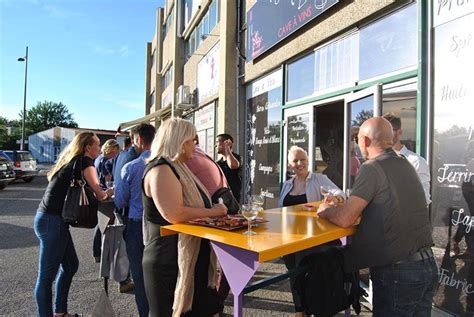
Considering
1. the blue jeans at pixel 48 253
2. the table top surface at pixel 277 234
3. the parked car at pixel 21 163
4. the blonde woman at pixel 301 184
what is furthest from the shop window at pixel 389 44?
the parked car at pixel 21 163

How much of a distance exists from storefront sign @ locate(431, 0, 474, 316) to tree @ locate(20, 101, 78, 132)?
71999mm

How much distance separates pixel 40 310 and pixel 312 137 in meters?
4.21

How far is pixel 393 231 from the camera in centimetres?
204

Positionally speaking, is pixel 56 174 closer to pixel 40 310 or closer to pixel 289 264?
pixel 40 310

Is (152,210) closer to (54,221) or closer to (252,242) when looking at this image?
(252,242)

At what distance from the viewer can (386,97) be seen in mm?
4059

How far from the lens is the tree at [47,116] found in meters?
66.7

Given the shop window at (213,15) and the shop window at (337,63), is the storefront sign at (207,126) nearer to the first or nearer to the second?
the shop window at (213,15)

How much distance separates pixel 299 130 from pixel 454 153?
119 inches

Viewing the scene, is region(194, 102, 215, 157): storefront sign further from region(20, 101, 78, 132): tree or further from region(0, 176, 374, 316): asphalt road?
region(20, 101, 78, 132): tree

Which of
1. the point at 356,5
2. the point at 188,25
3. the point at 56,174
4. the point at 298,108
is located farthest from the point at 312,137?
the point at 188,25

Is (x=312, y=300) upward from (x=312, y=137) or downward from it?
downward

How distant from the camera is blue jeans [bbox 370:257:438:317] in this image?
206cm

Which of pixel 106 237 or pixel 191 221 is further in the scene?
pixel 106 237
